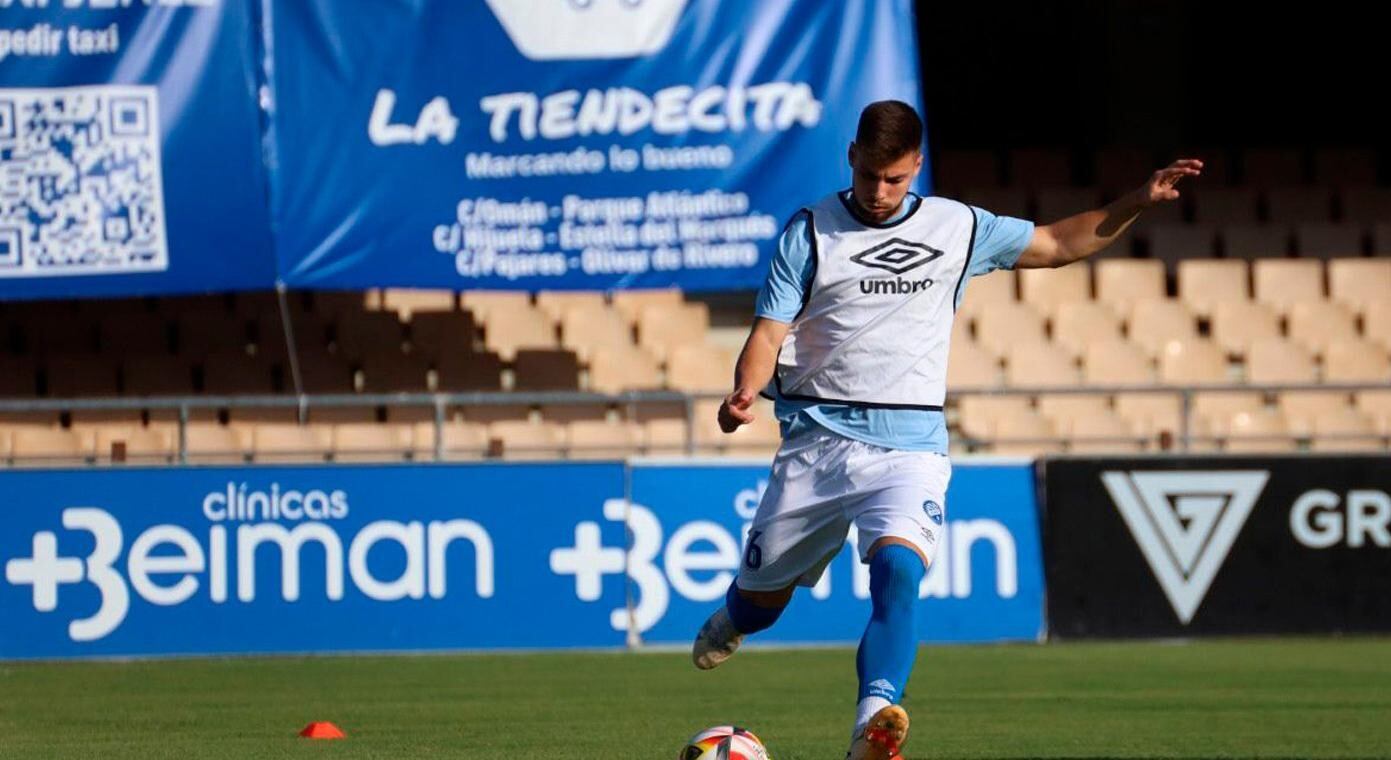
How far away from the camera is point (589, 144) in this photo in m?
14.2

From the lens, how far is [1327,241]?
63.4ft

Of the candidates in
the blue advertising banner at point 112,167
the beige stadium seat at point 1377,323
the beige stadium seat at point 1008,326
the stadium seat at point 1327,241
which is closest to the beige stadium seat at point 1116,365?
the beige stadium seat at point 1008,326

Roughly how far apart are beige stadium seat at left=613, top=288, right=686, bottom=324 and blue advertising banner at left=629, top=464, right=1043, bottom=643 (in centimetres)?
489

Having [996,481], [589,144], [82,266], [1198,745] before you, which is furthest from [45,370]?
[1198,745]

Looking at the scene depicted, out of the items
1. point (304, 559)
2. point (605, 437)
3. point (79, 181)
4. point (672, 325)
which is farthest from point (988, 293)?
point (79, 181)

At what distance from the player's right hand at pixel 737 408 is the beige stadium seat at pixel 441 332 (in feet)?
34.9

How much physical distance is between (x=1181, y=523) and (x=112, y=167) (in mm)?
7437

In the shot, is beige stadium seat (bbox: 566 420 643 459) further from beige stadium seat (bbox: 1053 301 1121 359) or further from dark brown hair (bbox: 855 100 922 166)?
dark brown hair (bbox: 855 100 922 166)

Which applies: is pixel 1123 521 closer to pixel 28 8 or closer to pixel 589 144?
pixel 589 144

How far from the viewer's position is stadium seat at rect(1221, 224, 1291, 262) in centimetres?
1931

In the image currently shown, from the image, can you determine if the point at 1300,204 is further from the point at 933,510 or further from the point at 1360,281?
the point at 933,510

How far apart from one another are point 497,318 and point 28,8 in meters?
4.73

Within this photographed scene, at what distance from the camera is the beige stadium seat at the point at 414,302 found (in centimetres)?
1703

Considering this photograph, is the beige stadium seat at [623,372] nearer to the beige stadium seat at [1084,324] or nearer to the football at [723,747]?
the beige stadium seat at [1084,324]
